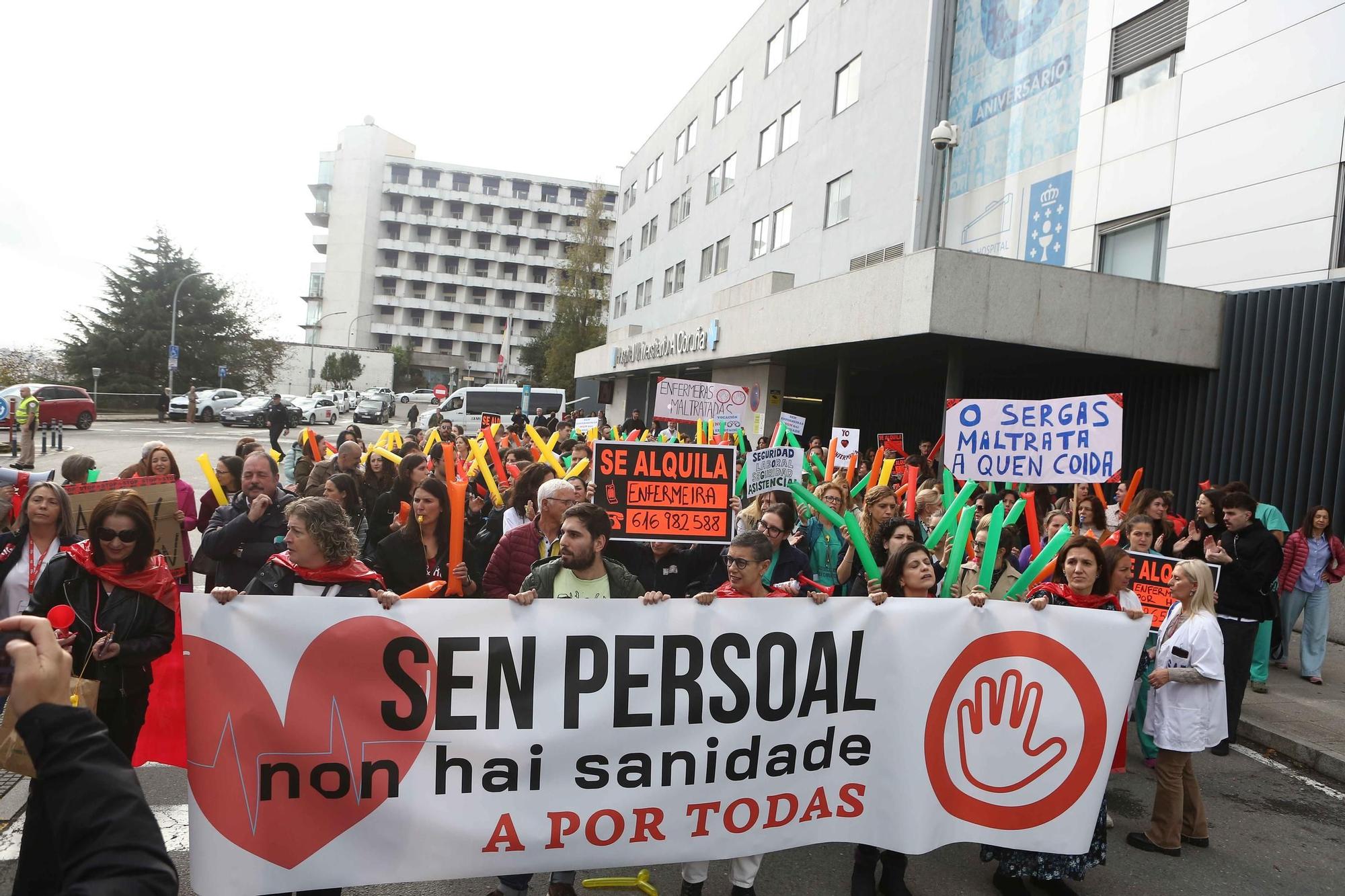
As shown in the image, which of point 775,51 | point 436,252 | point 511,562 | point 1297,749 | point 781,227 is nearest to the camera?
point 511,562

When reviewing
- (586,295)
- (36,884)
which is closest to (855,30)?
(36,884)

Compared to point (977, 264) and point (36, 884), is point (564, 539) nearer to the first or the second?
point (36, 884)

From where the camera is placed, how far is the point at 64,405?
30922mm

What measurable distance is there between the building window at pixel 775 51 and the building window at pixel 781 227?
17.6 feet

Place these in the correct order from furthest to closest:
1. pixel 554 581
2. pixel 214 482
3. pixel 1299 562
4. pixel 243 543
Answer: pixel 1299 562 → pixel 214 482 → pixel 243 543 → pixel 554 581

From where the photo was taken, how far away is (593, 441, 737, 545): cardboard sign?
5.79m

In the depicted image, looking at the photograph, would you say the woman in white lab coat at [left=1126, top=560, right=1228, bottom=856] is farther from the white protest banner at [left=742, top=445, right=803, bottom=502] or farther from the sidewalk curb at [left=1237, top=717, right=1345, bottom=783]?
the white protest banner at [left=742, top=445, right=803, bottom=502]

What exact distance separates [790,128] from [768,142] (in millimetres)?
1880

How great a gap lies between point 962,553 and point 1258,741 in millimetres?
4036

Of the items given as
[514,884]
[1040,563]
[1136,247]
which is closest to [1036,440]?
[1040,563]

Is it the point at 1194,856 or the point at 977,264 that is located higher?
the point at 977,264

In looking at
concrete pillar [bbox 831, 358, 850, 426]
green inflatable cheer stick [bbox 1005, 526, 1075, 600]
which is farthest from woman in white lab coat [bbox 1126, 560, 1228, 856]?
concrete pillar [bbox 831, 358, 850, 426]

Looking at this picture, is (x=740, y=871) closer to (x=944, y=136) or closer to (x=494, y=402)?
(x=944, y=136)

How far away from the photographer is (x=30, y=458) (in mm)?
21047
